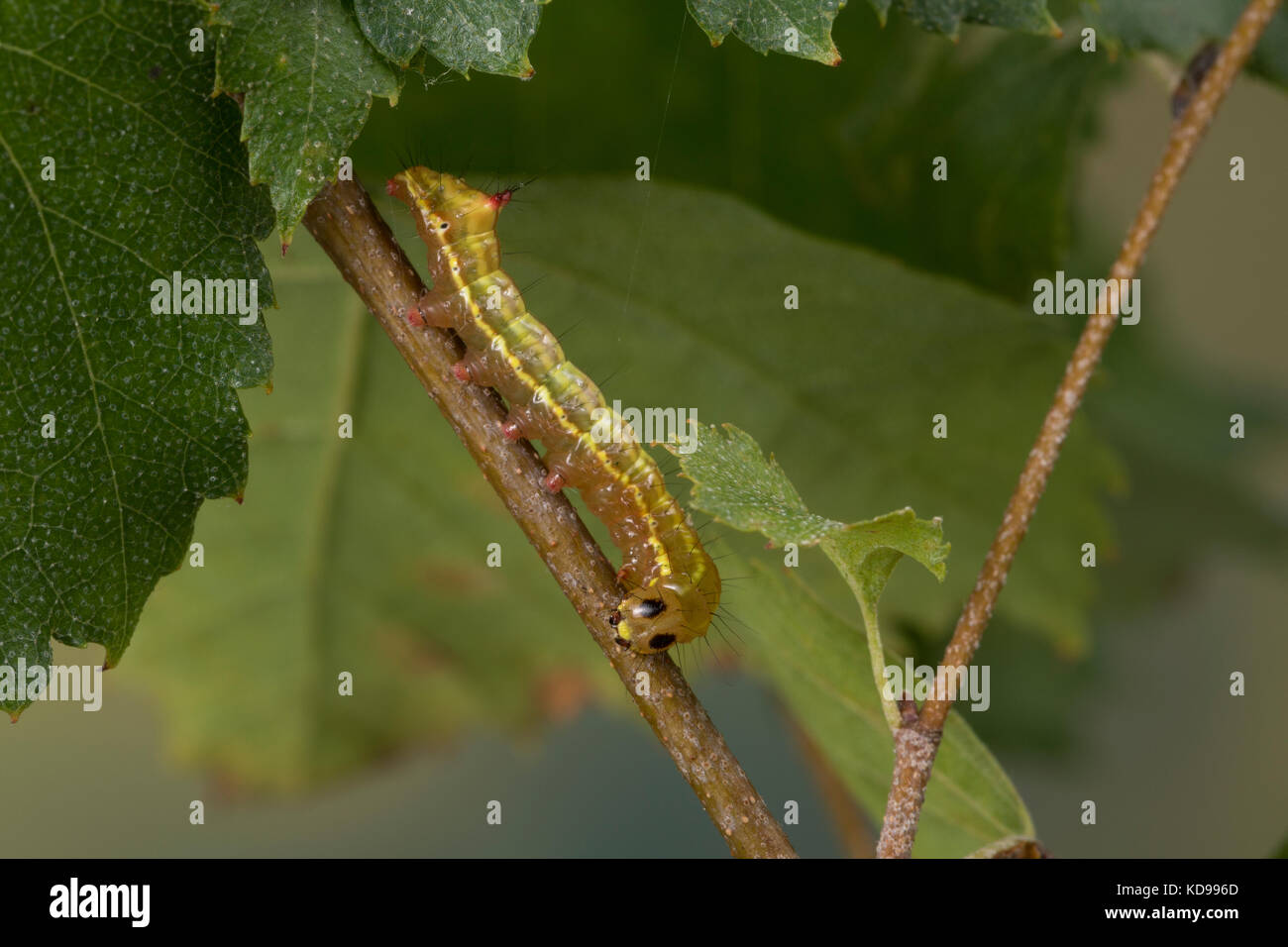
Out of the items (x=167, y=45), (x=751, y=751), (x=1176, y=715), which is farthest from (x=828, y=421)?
(x=1176, y=715)

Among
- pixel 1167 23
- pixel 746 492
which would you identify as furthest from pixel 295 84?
pixel 1167 23

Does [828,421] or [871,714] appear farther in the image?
[828,421]

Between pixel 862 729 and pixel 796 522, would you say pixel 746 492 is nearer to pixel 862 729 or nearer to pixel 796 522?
pixel 796 522

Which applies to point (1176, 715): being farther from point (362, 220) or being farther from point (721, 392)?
point (362, 220)

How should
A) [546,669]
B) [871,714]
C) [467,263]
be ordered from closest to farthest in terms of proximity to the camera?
[467,263] < [871,714] < [546,669]

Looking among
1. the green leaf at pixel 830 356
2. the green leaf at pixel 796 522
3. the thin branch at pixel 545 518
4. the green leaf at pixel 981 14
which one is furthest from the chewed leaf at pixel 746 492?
the green leaf at pixel 830 356

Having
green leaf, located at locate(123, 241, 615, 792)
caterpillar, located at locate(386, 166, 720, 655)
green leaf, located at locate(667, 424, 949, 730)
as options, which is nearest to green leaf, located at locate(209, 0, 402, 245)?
caterpillar, located at locate(386, 166, 720, 655)
